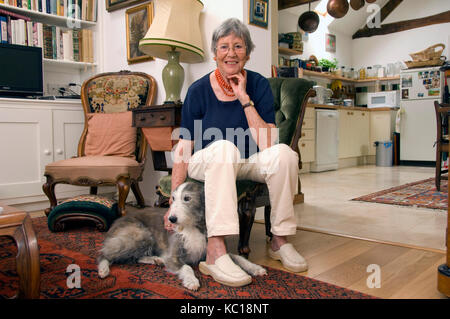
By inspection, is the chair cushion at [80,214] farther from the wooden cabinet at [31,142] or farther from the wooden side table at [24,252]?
the wooden side table at [24,252]

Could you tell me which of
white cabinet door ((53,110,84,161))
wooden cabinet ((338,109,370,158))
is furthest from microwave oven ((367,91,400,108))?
white cabinet door ((53,110,84,161))

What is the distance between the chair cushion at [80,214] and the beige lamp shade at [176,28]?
1.11 meters

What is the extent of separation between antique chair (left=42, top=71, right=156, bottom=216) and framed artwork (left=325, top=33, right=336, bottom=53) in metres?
4.88

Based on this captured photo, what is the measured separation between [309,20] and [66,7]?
3718 millimetres

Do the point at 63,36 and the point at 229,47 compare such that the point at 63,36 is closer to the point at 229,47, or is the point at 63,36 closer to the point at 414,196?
the point at 229,47

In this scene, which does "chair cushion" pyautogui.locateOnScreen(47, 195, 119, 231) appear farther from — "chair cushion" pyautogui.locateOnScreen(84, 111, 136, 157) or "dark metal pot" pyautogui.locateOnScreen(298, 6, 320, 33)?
"dark metal pot" pyautogui.locateOnScreen(298, 6, 320, 33)

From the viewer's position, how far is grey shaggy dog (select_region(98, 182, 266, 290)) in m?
1.54

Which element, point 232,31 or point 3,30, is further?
point 3,30

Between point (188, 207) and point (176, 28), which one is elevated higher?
point (176, 28)

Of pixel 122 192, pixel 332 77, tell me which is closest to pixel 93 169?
pixel 122 192

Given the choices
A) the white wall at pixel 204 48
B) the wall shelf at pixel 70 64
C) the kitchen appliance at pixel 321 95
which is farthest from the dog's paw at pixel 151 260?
the kitchen appliance at pixel 321 95

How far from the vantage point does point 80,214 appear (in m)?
2.37

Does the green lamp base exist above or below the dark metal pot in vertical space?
below
